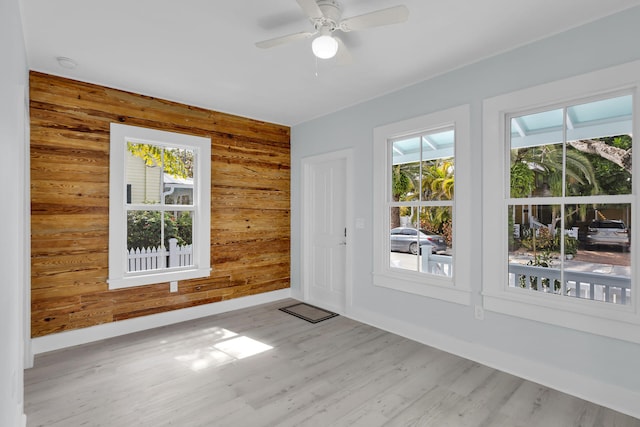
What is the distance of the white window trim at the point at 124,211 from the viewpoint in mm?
3451

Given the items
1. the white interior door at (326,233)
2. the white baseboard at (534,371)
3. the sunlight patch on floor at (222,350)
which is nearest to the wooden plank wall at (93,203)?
the sunlight patch on floor at (222,350)

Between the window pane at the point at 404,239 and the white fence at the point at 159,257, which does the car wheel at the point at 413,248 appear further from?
the white fence at the point at 159,257

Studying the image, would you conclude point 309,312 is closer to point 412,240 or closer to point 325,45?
point 412,240

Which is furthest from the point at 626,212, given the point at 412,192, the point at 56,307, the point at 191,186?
the point at 56,307

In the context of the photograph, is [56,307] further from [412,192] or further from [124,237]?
[412,192]

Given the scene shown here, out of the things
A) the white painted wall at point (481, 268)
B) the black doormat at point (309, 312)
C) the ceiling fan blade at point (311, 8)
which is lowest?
the black doormat at point (309, 312)

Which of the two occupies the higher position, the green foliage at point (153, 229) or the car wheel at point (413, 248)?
the green foliage at point (153, 229)

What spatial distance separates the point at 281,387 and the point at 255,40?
8.57 feet

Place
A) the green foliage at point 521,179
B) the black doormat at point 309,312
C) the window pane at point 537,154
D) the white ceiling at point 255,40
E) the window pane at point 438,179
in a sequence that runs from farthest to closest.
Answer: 1. the black doormat at point 309,312
2. the window pane at point 438,179
3. the green foliage at point 521,179
4. the window pane at point 537,154
5. the white ceiling at point 255,40

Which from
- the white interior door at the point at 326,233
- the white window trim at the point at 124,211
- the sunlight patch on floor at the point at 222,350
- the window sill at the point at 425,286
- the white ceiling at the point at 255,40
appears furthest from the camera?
the white interior door at the point at 326,233

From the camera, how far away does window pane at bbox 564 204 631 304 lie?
228 centimetres

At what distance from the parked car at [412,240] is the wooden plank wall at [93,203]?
79.0 inches

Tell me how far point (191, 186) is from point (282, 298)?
6.62 feet

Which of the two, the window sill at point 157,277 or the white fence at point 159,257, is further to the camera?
the white fence at point 159,257
